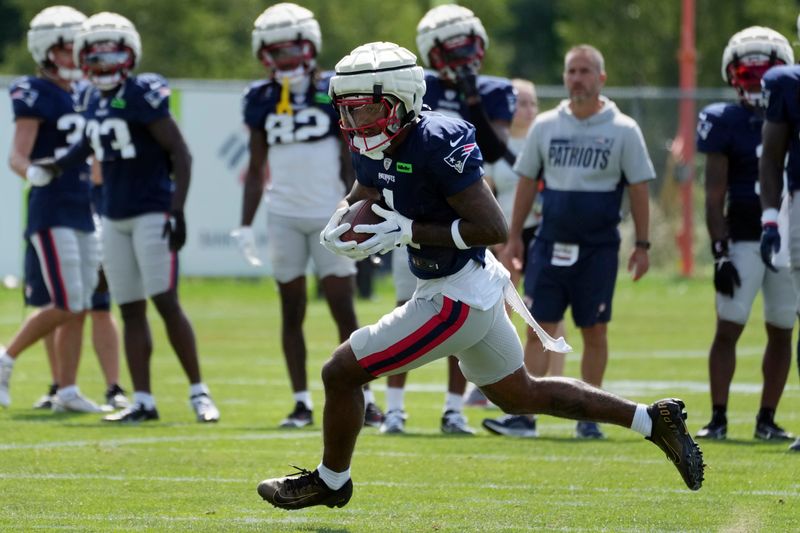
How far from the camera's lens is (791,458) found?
23.7ft

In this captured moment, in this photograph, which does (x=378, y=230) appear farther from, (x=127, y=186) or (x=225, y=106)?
(x=225, y=106)

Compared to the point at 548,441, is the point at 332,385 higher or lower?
higher

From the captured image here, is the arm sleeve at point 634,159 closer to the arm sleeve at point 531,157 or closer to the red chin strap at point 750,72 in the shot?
the arm sleeve at point 531,157

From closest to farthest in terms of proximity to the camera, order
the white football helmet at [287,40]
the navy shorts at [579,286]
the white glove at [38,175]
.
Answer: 1. the navy shorts at [579,286]
2. the white football helmet at [287,40]
3. the white glove at [38,175]

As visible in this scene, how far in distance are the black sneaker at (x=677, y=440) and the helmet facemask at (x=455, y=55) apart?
10.5 feet

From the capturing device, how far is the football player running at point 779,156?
24.1 feet

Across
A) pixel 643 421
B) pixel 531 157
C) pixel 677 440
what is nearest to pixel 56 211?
pixel 531 157

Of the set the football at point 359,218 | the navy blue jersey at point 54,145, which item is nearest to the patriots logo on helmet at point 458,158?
the football at point 359,218

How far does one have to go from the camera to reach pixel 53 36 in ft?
31.0

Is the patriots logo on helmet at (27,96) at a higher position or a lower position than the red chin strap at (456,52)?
lower

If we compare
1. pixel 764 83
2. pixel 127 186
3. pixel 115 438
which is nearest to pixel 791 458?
pixel 764 83

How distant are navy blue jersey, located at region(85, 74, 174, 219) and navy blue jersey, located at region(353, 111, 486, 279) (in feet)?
10.6

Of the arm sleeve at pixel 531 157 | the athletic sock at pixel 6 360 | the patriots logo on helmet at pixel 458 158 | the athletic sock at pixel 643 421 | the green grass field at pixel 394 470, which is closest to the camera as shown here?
the patriots logo on helmet at pixel 458 158

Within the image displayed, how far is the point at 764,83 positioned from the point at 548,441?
2.13 metres
